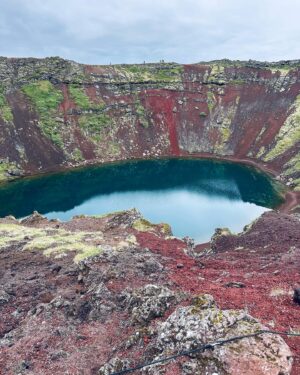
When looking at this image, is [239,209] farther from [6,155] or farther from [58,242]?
[6,155]

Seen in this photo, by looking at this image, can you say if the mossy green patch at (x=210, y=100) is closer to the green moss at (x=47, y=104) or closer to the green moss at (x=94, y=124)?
the green moss at (x=94, y=124)

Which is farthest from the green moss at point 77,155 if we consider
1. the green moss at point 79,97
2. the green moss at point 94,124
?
the green moss at point 79,97

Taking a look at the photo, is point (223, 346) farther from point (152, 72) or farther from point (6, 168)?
point (152, 72)

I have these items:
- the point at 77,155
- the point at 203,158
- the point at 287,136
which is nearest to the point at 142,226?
the point at 77,155

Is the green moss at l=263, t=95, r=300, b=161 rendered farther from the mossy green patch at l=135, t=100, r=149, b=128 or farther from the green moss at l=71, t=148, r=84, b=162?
the green moss at l=71, t=148, r=84, b=162

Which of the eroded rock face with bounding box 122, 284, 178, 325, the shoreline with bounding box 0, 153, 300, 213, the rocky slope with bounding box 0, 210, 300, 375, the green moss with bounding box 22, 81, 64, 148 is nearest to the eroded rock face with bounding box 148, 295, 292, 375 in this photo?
the rocky slope with bounding box 0, 210, 300, 375
